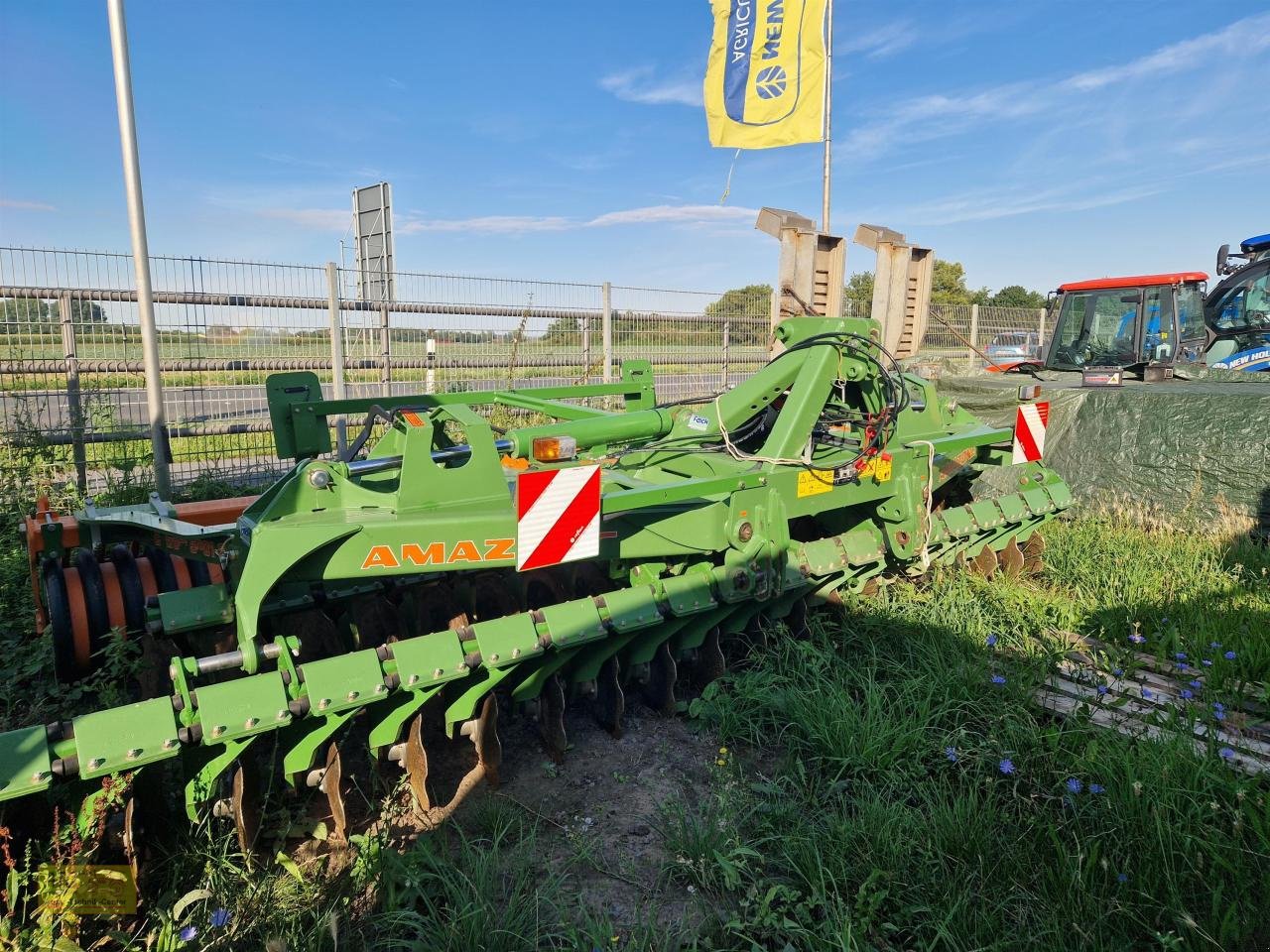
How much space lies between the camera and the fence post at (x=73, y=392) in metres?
5.98

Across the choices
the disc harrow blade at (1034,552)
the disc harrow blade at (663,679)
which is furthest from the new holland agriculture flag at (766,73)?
the disc harrow blade at (663,679)

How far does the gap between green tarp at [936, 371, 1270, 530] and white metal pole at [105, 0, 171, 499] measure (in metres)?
5.47

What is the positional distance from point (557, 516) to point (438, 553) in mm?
418

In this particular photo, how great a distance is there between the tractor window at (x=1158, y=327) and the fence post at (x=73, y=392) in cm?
960

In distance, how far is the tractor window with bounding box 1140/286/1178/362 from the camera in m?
8.23

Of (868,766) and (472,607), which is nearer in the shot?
(868,766)

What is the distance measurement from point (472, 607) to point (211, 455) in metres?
4.18

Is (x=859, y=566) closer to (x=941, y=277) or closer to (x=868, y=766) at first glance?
(x=868, y=766)

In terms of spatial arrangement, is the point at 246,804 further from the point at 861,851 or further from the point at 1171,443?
the point at 1171,443

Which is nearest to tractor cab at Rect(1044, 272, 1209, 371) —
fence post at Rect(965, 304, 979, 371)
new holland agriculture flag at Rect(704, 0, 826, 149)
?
new holland agriculture flag at Rect(704, 0, 826, 149)

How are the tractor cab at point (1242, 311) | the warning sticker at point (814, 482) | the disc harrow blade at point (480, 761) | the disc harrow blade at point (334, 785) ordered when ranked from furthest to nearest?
the tractor cab at point (1242, 311)
the warning sticker at point (814, 482)
the disc harrow blade at point (480, 761)
the disc harrow blade at point (334, 785)

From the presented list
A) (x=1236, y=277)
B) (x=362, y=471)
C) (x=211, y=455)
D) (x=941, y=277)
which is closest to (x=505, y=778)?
(x=362, y=471)

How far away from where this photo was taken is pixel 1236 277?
27.2 feet

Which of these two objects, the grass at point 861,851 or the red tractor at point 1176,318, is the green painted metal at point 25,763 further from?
the red tractor at point 1176,318
